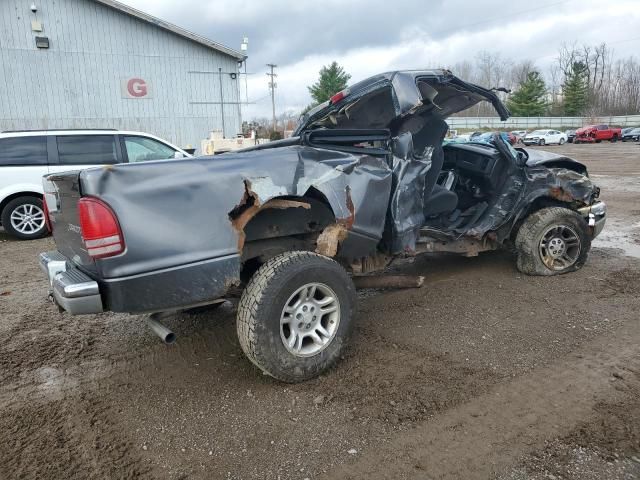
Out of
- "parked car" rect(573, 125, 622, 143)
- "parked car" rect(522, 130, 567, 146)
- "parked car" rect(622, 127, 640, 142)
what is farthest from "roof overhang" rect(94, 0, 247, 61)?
"parked car" rect(622, 127, 640, 142)

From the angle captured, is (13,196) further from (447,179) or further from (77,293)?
(447,179)

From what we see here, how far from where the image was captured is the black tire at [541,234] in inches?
203

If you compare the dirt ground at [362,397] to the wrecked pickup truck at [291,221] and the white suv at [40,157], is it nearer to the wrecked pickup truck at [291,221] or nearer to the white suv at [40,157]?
the wrecked pickup truck at [291,221]

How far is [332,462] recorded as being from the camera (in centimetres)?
249

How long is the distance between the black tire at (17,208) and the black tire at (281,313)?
706 cm

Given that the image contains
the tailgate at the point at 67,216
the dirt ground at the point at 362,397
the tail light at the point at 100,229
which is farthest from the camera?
the tailgate at the point at 67,216

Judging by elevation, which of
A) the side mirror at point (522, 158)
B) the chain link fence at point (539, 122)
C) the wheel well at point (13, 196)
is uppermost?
the chain link fence at point (539, 122)

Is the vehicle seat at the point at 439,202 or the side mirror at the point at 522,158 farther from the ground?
the side mirror at the point at 522,158

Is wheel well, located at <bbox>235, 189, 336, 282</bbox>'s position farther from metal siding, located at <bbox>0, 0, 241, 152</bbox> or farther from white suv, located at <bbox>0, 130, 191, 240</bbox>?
metal siding, located at <bbox>0, 0, 241, 152</bbox>

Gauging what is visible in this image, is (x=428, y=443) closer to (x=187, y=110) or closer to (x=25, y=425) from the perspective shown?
(x=25, y=425)

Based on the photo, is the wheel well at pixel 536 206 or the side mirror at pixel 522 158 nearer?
the side mirror at pixel 522 158

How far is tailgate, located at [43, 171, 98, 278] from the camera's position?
295 cm

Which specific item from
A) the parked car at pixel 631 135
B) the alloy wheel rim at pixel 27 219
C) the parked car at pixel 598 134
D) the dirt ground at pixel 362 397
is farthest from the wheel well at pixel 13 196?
the parked car at pixel 631 135

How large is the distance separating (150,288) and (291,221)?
120 centimetres
